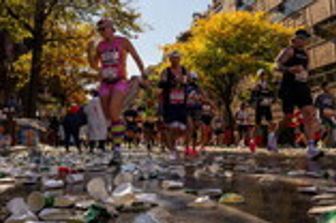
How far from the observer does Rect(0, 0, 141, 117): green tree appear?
23.9 metres

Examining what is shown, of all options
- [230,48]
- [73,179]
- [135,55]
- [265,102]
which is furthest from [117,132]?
[230,48]

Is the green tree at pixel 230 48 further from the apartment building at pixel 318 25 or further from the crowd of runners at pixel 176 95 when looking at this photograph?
the crowd of runners at pixel 176 95

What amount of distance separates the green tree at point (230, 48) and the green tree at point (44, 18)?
15.8 metres

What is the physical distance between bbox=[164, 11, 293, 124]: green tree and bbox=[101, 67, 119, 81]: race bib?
106ft

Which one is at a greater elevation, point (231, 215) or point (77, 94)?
point (77, 94)

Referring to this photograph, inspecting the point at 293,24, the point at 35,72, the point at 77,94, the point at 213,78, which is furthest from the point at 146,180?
the point at 77,94

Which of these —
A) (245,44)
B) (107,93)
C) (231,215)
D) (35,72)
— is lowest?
(231,215)

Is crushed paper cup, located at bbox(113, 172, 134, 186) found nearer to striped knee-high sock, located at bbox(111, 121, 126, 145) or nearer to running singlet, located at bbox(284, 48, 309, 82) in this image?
striped knee-high sock, located at bbox(111, 121, 126, 145)

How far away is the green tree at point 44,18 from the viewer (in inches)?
939

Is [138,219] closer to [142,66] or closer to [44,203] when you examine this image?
[44,203]

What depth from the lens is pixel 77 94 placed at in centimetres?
5003

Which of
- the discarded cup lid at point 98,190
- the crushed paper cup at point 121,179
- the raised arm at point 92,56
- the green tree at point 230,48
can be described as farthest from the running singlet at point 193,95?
the green tree at point 230,48

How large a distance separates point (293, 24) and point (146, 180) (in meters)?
40.7

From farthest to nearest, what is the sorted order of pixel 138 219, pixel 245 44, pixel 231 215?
pixel 245 44 → pixel 231 215 → pixel 138 219
